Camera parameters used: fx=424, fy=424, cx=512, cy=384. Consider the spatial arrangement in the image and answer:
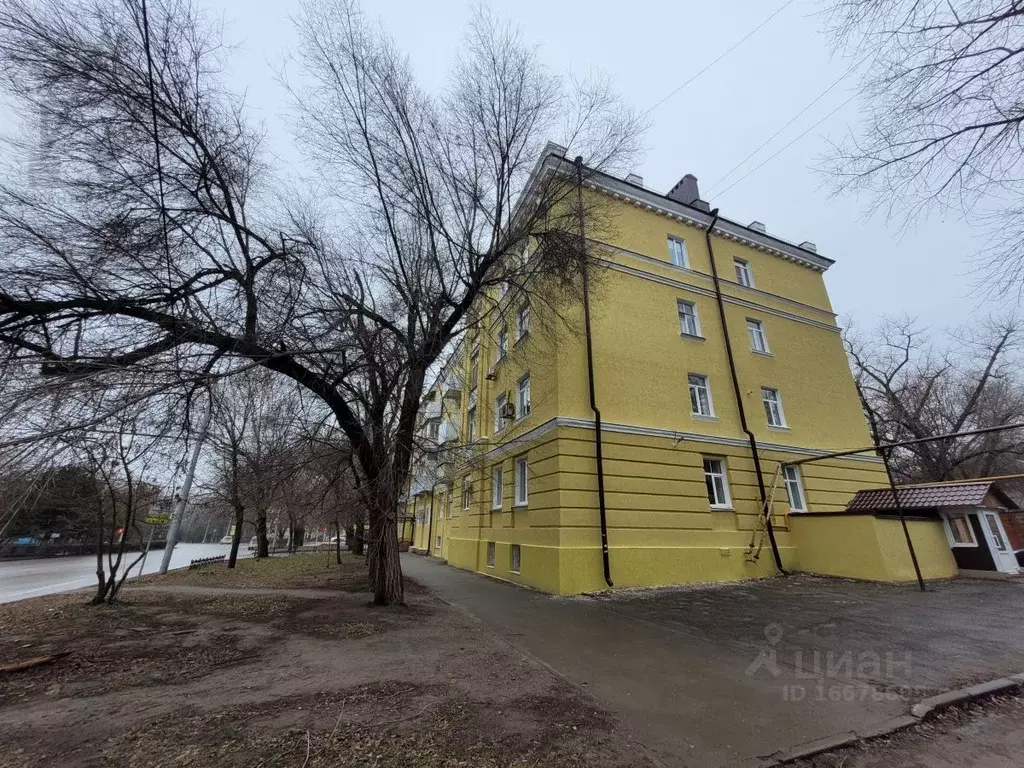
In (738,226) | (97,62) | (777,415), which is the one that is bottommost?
(777,415)

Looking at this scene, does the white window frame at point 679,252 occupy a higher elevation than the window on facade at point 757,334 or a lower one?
higher

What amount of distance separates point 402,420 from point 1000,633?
10695mm

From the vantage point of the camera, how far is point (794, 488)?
50.6ft

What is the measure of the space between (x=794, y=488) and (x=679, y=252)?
32.5 feet

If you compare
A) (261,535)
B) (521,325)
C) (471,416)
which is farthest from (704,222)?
(261,535)

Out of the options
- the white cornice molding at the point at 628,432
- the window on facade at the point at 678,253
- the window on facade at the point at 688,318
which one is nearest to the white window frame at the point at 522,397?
the white cornice molding at the point at 628,432

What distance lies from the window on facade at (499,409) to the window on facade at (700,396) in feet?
22.2

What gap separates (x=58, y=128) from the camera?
620 centimetres

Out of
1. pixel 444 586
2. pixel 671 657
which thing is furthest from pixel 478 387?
pixel 671 657

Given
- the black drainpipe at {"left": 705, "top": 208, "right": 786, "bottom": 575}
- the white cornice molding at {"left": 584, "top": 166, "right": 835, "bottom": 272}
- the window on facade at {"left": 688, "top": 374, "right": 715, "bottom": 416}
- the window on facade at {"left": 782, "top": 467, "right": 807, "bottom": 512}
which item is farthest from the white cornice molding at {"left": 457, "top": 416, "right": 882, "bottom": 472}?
the white cornice molding at {"left": 584, "top": 166, "right": 835, "bottom": 272}

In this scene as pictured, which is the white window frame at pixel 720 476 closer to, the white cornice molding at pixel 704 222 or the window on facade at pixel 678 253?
the window on facade at pixel 678 253

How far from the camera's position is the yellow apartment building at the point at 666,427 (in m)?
11.9

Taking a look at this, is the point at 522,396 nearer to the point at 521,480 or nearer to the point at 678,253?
the point at 521,480

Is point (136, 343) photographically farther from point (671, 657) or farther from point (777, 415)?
point (777, 415)
